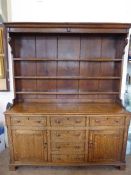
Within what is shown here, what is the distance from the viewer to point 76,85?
2.52 metres

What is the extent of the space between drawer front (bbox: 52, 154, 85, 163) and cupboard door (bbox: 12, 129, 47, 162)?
0.14 meters

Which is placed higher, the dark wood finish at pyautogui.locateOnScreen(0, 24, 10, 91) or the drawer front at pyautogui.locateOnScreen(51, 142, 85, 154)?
the dark wood finish at pyautogui.locateOnScreen(0, 24, 10, 91)

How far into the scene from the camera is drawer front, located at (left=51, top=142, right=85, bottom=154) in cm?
221

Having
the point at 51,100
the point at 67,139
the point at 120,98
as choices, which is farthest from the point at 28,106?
the point at 120,98

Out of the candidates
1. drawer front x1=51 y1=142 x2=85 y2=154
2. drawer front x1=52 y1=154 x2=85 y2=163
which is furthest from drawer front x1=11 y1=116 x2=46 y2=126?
drawer front x1=52 y1=154 x2=85 y2=163

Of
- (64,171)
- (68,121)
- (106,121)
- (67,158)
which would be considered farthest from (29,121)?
(106,121)

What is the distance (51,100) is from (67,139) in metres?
0.62

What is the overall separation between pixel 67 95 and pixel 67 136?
0.61 metres

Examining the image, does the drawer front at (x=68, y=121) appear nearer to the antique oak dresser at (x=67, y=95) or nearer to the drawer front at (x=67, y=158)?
the antique oak dresser at (x=67, y=95)

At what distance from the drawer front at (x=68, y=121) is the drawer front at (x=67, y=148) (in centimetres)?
28

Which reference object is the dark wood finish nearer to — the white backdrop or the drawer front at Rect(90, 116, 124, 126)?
the white backdrop

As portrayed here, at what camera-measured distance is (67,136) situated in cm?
218
